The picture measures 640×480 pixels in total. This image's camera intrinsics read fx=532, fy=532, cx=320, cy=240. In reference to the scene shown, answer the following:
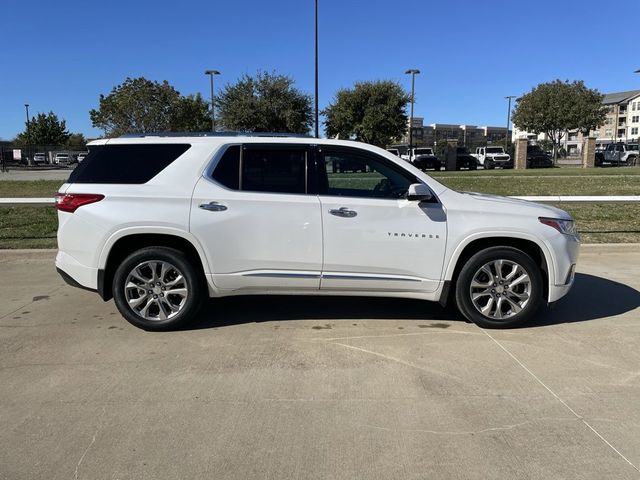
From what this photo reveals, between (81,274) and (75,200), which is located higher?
(75,200)

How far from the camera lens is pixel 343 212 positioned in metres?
4.86

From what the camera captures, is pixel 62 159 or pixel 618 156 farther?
pixel 62 159

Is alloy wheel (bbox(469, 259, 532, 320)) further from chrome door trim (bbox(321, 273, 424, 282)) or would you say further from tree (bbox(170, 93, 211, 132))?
tree (bbox(170, 93, 211, 132))

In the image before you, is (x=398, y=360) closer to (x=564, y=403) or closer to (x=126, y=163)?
(x=564, y=403)

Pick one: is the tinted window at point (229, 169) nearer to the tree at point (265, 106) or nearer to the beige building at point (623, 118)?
the tree at point (265, 106)

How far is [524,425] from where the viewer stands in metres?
3.35

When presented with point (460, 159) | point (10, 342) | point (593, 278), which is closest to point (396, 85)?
point (460, 159)

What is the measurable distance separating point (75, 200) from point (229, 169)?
1438 mm

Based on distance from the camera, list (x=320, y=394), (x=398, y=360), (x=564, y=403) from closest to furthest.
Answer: (x=564, y=403), (x=320, y=394), (x=398, y=360)

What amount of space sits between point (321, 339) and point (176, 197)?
73.0 inches

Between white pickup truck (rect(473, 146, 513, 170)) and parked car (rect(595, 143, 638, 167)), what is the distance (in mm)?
8740

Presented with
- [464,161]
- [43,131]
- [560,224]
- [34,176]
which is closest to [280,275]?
[560,224]

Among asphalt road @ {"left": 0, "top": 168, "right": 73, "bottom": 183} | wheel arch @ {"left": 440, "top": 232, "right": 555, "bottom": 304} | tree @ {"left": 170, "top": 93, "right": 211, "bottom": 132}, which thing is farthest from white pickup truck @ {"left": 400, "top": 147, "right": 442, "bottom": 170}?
wheel arch @ {"left": 440, "top": 232, "right": 555, "bottom": 304}

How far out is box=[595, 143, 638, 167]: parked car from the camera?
45469 millimetres
